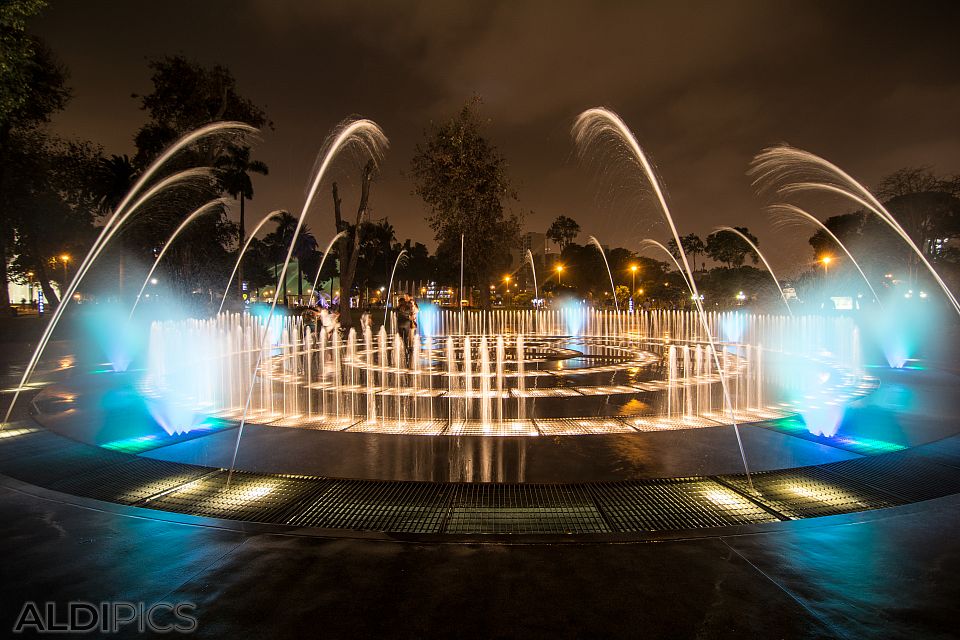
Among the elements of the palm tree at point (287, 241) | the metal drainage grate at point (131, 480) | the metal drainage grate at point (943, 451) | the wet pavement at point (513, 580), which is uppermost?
the palm tree at point (287, 241)

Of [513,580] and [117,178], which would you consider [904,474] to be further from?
[117,178]

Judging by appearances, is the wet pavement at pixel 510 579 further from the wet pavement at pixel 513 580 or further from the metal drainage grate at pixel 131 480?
the metal drainage grate at pixel 131 480

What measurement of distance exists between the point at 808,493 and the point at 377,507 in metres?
4.55

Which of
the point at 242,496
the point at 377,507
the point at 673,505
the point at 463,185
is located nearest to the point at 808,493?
the point at 673,505

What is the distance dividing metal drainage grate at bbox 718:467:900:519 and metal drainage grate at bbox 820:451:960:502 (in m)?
0.23

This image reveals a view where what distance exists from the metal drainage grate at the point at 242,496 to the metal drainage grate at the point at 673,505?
317 centimetres

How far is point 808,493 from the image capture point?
562 cm

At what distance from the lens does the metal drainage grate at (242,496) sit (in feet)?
17.1

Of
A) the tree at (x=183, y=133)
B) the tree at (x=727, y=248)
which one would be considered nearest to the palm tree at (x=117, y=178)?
the tree at (x=183, y=133)

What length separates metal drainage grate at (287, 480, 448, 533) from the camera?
16.2 feet

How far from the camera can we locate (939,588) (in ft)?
12.2

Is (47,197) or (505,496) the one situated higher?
(47,197)

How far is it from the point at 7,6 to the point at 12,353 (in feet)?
45.3

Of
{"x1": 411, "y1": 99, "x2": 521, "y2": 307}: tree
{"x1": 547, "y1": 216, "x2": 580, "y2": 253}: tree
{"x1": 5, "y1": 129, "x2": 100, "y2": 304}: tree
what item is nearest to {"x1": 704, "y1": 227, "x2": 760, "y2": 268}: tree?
{"x1": 547, "y1": 216, "x2": 580, "y2": 253}: tree
